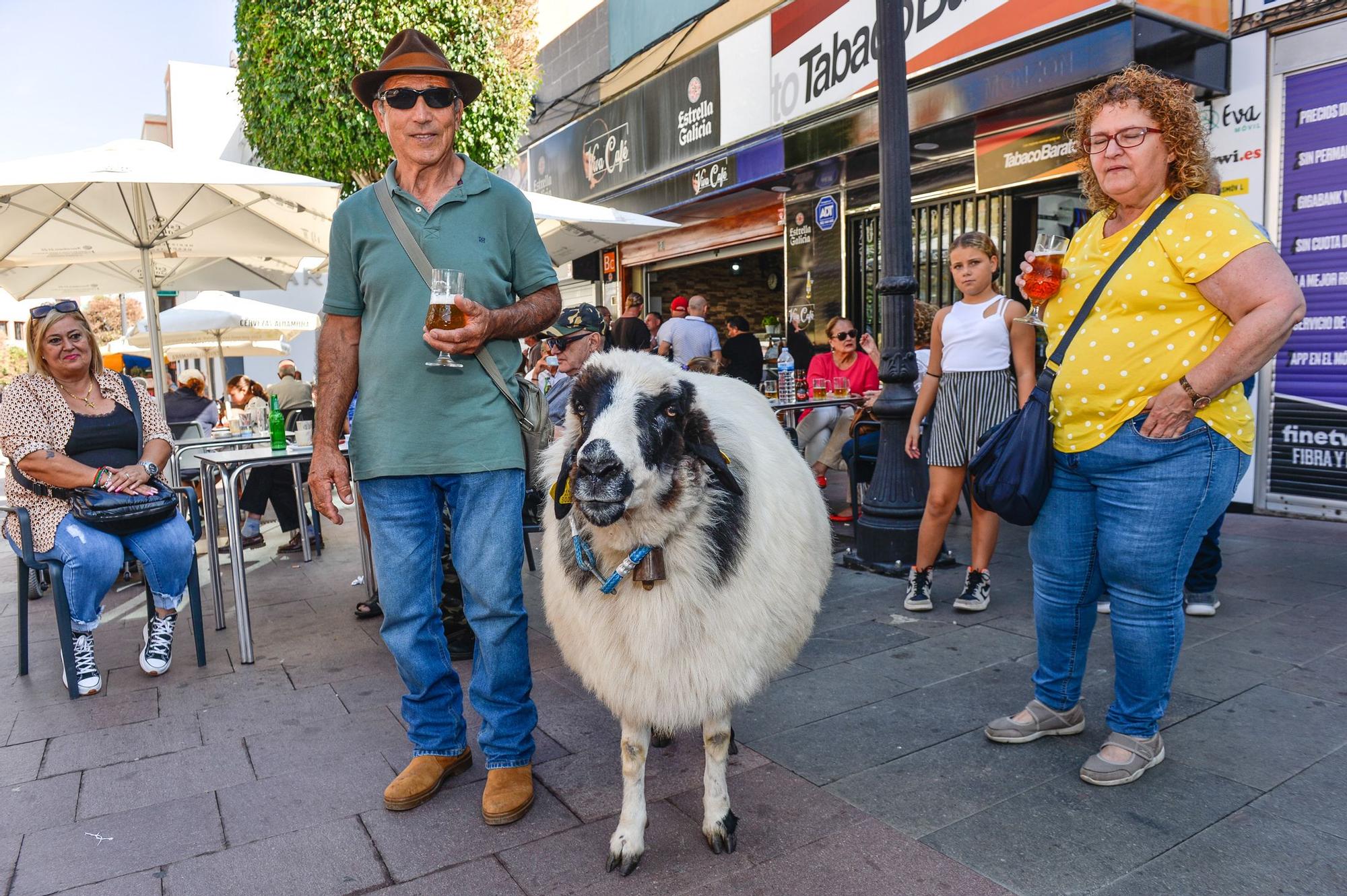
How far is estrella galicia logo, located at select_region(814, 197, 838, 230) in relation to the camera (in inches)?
429

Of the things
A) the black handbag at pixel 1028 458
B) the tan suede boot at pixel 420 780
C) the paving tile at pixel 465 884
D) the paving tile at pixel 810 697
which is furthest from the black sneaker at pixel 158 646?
the black handbag at pixel 1028 458

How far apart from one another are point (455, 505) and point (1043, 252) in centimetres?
218

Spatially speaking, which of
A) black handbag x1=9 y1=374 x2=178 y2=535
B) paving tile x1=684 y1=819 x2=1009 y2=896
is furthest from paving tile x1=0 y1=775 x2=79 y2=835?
paving tile x1=684 y1=819 x2=1009 y2=896

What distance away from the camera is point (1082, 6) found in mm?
7059

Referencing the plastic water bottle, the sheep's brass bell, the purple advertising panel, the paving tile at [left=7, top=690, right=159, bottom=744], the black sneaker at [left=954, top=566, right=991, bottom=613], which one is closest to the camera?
the sheep's brass bell

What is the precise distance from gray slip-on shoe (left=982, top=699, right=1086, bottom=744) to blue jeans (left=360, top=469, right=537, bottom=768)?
1700mm

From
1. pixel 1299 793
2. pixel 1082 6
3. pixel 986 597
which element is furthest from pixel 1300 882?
pixel 1082 6

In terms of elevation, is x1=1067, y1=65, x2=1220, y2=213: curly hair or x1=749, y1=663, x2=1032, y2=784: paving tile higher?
x1=1067, y1=65, x2=1220, y2=213: curly hair

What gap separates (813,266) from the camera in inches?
448

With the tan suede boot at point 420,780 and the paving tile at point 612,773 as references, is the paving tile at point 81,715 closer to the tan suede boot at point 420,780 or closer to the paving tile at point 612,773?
the tan suede boot at point 420,780

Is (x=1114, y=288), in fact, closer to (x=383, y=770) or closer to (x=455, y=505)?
(x=455, y=505)

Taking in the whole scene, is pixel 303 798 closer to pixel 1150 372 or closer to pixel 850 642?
pixel 850 642

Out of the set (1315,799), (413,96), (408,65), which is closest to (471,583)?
(413,96)

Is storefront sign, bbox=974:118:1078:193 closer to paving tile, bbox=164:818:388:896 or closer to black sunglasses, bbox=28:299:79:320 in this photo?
black sunglasses, bbox=28:299:79:320
